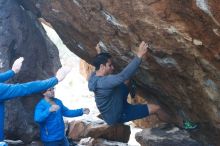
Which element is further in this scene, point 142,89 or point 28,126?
point 142,89

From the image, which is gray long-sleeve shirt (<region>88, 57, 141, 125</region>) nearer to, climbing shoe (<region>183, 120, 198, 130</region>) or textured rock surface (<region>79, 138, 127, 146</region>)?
textured rock surface (<region>79, 138, 127, 146</region>)

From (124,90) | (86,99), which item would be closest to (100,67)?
(124,90)

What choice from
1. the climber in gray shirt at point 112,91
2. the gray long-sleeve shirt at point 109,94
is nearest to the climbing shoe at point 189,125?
the climber in gray shirt at point 112,91

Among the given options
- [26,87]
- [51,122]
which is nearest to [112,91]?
[51,122]

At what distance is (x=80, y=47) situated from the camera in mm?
11227

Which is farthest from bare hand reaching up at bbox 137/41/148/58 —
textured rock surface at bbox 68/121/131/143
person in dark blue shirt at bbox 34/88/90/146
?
textured rock surface at bbox 68/121/131/143

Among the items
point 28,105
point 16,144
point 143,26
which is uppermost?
point 143,26

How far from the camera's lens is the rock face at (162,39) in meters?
6.58

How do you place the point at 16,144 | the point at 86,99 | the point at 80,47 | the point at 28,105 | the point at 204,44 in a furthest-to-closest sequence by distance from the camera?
the point at 86,99 → the point at 80,47 → the point at 28,105 → the point at 16,144 → the point at 204,44

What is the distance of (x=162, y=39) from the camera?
Answer: 7.40 meters

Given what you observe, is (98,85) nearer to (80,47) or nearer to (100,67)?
(100,67)

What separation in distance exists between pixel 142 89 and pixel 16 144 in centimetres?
377

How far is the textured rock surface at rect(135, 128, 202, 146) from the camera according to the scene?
9219 millimetres

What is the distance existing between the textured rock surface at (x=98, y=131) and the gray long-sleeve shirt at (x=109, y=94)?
183 centimetres
